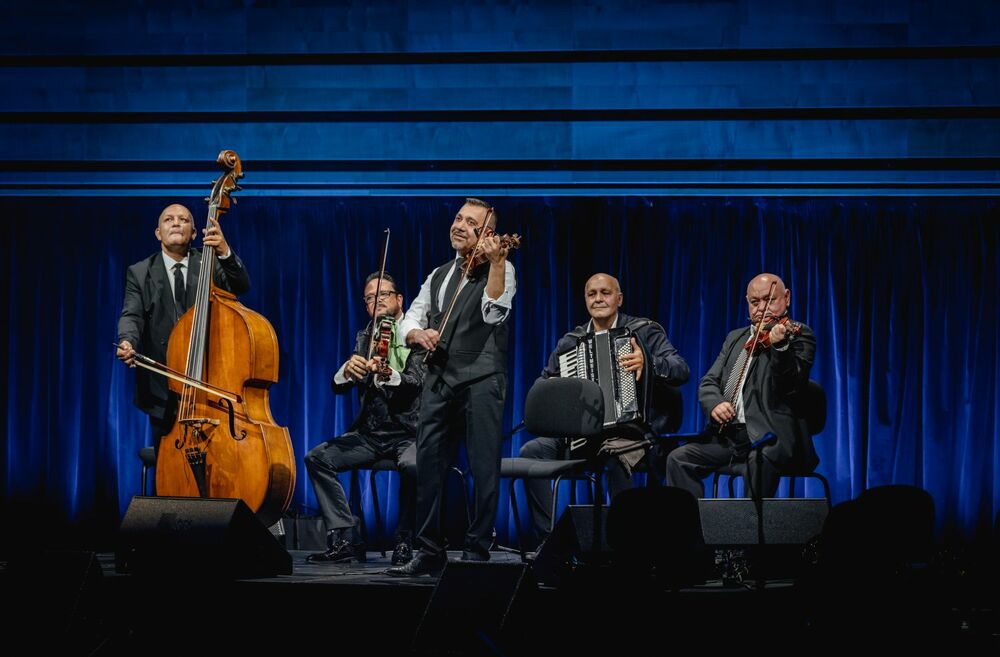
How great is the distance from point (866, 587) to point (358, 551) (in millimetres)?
2463

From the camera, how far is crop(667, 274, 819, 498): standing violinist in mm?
4441

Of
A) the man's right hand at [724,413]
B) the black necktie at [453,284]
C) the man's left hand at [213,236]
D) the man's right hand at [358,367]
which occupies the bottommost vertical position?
the man's right hand at [724,413]

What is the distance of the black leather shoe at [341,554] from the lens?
4516 millimetres

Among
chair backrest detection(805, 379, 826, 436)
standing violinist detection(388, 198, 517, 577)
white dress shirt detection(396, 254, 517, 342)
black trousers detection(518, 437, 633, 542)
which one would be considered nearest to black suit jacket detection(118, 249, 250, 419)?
white dress shirt detection(396, 254, 517, 342)

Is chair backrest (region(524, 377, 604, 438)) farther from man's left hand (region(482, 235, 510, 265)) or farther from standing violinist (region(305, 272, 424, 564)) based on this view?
standing violinist (region(305, 272, 424, 564))

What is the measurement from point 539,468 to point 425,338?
1.10 meters

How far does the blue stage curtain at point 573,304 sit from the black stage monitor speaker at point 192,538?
121 inches

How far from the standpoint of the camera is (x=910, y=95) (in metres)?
5.18

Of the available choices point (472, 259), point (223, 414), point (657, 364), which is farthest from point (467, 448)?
point (657, 364)

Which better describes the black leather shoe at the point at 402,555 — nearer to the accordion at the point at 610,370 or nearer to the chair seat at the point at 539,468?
the chair seat at the point at 539,468

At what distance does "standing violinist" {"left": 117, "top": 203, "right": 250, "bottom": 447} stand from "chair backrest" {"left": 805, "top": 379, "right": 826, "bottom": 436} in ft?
8.74

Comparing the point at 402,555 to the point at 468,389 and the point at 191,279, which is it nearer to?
the point at 468,389

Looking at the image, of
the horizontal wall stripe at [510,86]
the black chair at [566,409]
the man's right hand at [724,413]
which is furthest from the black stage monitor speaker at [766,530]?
the horizontal wall stripe at [510,86]

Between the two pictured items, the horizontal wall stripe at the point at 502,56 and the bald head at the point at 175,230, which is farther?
the horizontal wall stripe at the point at 502,56
